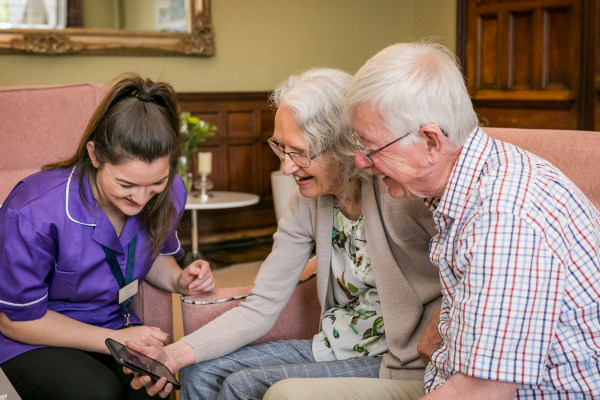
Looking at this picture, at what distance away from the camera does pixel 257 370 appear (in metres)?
1.71

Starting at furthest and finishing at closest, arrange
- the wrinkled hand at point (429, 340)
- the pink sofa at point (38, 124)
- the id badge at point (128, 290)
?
the pink sofa at point (38, 124) < the id badge at point (128, 290) < the wrinkled hand at point (429, 340)

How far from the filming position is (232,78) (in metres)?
5.34

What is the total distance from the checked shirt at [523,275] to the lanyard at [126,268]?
0.96 meters

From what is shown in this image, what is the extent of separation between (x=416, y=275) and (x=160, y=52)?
376 cm

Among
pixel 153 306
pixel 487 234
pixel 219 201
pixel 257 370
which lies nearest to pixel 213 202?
pixel 219 201

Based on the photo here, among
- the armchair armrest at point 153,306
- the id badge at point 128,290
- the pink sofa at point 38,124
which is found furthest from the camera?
the pink sofa at point 38,124

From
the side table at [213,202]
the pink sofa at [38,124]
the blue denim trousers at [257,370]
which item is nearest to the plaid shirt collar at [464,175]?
the blue denim trousers at [257,370]

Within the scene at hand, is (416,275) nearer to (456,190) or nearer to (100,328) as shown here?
(456,190)

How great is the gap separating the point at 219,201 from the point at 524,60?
214 cm

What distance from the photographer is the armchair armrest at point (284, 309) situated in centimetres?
192

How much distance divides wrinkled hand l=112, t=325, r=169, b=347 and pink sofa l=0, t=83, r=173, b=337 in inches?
31.9

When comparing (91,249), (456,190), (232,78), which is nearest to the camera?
(456,190)

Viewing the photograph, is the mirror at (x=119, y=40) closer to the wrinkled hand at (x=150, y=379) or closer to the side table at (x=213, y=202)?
the side table at (x=213, y=202)

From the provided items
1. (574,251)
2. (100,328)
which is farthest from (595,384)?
(100,328)
